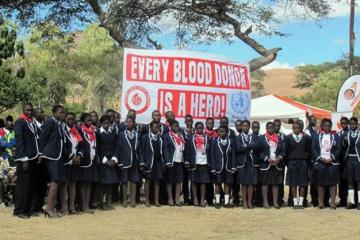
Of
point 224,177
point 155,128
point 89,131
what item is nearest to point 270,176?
point 224,177

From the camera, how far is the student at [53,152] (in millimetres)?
10367

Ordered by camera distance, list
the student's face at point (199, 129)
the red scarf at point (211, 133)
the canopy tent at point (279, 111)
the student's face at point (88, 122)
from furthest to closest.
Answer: the canopy tent at point (279, 111), the red scarf at point (211, 133), the student's face at point (199, 129), the student's face at point (88, 122)

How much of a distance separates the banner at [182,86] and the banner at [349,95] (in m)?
3.07

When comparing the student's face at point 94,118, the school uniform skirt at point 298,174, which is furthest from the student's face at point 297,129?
the student's face at point 94,118

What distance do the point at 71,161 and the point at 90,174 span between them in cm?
58

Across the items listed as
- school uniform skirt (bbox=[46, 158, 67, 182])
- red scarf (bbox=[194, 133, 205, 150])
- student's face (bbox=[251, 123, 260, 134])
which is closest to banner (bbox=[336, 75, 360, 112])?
student's face (bbox=[251, 123, 260, 134])

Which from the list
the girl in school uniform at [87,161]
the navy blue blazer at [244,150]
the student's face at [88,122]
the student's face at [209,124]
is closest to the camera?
the girl in school uniform at [87,161]

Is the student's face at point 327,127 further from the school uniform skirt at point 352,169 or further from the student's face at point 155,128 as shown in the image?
the student's face at point 155,128

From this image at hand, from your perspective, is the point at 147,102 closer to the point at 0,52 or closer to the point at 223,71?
the point at 223,71

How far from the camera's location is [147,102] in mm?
13141

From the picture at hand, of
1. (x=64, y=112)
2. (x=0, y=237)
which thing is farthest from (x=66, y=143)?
(x=0, y=237)

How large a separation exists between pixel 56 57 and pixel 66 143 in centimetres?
3930

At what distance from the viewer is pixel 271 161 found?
39.6 ft

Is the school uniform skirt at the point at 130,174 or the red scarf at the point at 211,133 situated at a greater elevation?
the red scarf at the point at 211,133
